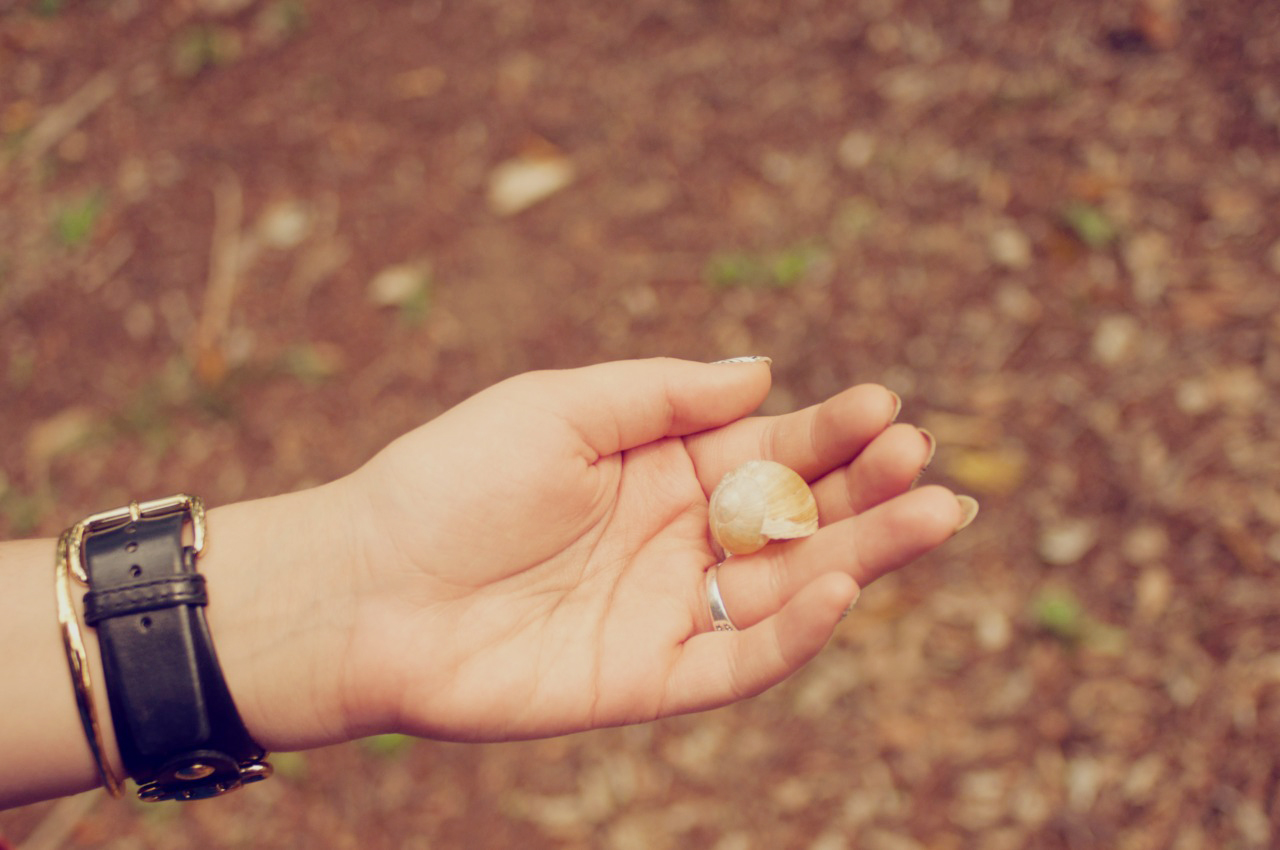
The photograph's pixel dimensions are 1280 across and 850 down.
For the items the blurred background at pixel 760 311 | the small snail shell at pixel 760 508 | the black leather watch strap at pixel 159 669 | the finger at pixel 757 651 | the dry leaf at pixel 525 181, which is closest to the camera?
the finger at pixel 757 651

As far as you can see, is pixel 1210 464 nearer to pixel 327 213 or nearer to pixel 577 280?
pixel 577 280

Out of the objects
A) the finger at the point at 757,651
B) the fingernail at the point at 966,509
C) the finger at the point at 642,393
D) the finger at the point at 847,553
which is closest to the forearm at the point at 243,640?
the finger at the point at 642,393

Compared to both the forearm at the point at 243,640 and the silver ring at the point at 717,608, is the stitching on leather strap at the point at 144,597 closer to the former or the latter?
the forearm at the point at 243,640

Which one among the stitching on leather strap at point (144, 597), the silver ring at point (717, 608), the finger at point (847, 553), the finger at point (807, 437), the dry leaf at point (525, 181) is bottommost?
the silver ring at point (717, 608)

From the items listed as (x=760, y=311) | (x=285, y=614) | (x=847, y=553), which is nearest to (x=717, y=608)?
(x=847, y=553)

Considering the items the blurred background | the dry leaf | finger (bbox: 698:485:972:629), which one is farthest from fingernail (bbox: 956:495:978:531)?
the dry leaf

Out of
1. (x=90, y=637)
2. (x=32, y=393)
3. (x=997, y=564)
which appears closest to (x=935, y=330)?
(x=997, y=564)
